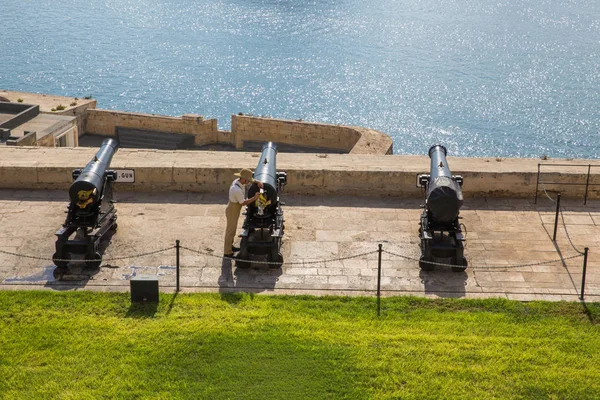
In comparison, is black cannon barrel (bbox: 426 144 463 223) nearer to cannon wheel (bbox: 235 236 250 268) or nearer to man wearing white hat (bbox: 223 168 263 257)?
man wearing white hat (bbox: 223 168 263 257)

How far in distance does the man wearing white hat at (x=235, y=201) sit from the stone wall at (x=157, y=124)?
71.7 ft

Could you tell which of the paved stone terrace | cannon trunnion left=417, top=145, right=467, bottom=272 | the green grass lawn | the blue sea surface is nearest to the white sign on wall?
the paved stone terrace

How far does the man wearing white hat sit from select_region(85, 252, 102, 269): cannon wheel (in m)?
1.65

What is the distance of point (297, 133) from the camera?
31.2 metres

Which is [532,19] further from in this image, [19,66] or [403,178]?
[403,178]

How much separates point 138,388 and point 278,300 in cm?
245

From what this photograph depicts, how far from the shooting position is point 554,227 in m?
12.3

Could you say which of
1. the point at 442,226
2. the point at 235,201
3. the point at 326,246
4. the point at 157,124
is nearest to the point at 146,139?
the point at 157,124

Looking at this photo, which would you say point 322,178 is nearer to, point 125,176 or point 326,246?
point 326,246

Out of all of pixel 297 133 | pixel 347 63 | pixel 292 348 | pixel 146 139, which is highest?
pixel 347 63

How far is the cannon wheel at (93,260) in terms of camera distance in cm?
1076

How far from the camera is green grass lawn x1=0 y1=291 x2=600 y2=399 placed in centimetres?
810

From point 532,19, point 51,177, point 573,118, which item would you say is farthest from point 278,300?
point 532,19

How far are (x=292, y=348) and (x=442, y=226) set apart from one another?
322 cm
